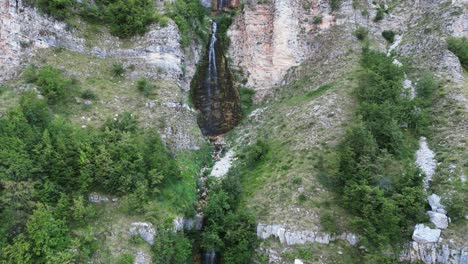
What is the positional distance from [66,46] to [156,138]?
12632 mm

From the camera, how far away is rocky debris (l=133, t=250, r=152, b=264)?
651 inches

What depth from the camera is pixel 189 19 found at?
33438mm

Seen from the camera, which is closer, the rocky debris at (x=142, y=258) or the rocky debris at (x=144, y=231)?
the rocky debris at (x=142, y=258)

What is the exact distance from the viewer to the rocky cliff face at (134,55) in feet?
78.2

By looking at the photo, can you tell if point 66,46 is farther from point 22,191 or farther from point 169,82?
point 22,191

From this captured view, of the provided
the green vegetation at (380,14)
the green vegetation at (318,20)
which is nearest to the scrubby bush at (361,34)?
the green vegetation at (380,14)

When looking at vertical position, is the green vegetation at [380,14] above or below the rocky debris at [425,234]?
above

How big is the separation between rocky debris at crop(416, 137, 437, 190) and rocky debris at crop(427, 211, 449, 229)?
2.34m

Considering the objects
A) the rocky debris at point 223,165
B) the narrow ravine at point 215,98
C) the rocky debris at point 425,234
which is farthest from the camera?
the narrow ravine at point 215,98

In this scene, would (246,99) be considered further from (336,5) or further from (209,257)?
(209,257)

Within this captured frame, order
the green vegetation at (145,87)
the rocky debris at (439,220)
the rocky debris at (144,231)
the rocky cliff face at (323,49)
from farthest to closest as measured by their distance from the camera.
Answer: the green vegetation at (145,87), the rocky cliff face at (323,49), the rocky debris at (144,231), the rocky debris at (439,220)

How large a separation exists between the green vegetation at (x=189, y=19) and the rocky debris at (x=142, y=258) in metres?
19.7

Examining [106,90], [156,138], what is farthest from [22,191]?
[106,90]

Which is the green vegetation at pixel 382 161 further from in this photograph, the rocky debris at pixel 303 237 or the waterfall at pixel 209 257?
the waterfall at pixel 209 257
